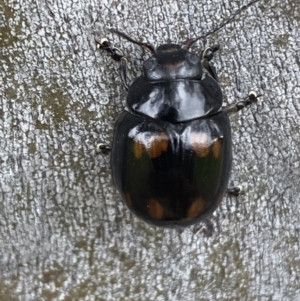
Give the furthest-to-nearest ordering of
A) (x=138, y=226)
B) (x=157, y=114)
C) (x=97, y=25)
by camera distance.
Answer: (x=138, y=226)
(x=97, y=25)
(x=157, y=114)

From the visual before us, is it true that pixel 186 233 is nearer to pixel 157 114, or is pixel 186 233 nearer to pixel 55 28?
pixel 157 114

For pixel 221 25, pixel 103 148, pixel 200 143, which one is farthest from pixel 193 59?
pixel 103 148

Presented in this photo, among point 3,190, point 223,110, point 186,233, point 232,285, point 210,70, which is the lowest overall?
point 232,285

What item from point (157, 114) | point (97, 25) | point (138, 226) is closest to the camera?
point (157, 114)

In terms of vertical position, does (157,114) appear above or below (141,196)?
above

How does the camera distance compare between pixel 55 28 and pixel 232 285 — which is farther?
pixel 232 285

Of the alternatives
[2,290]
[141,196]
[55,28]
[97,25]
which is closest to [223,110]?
[141,196]

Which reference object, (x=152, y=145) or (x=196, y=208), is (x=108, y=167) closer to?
(x=152, y=145)
